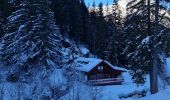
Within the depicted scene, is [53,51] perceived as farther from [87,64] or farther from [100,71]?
[100,71]

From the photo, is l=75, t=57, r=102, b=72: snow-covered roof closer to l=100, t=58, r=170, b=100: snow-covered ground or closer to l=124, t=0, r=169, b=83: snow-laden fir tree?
l=100, t=58, r=170, b=100: snow-covered ground

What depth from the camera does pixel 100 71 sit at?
174 ft

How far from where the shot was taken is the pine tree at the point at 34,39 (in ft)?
118

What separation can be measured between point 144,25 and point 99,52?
148 ft

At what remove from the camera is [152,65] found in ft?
93.0

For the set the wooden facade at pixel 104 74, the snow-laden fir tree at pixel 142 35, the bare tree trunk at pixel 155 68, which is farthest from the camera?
the wooden facade at pixel 104 74

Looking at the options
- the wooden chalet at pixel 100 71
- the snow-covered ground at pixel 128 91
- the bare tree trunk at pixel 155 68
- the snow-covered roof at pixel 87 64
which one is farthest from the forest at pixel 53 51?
the wooden chalet at pixel 100 71

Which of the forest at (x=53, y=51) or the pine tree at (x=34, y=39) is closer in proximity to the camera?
the forest at (x=53, y=51)

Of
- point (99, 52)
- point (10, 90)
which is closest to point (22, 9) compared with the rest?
point (10, 90)

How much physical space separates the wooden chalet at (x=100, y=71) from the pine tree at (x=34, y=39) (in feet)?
44.8

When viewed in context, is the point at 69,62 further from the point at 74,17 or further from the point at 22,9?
the point at 74,17

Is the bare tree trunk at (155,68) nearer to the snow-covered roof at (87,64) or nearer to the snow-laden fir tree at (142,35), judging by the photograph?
the snow-laden fir tree at (142,35)

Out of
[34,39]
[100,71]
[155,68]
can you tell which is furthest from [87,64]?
[155,68]

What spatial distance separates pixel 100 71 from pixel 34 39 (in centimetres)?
Answer: 1839
